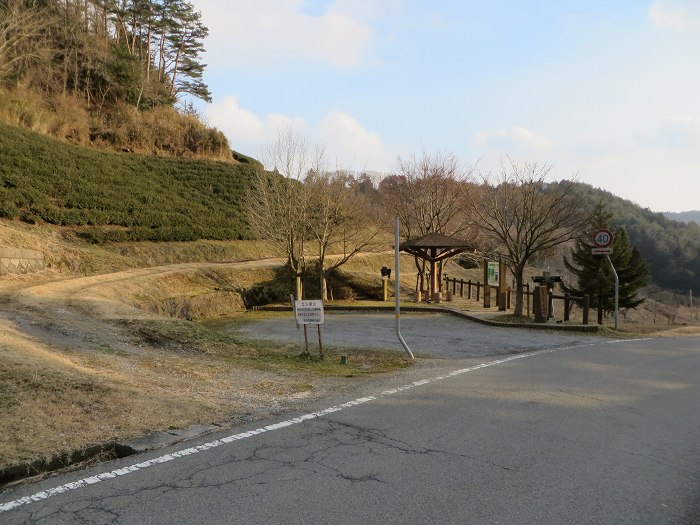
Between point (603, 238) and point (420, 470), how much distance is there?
48.5 feet

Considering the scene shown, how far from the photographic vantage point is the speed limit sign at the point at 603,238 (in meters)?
16.7

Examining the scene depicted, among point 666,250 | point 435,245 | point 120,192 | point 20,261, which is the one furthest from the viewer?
point 666,250

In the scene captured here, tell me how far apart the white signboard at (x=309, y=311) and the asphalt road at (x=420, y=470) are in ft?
9.69

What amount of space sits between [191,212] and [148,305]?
71.1ft

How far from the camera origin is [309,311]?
32.3 ft

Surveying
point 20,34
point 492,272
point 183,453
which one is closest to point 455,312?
point 492,272

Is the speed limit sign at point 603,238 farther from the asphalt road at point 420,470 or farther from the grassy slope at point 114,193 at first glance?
the grassy slope at point 114,193

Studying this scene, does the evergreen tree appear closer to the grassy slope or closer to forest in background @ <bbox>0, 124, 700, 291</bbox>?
forest in background @ <bbox>0, 124, 700, 291</bbox>

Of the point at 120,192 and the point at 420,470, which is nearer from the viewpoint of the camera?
the point at 420,470

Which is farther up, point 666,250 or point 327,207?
point 666,250

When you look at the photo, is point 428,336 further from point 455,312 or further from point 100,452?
point 100,452

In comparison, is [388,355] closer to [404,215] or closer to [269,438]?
[269,438]

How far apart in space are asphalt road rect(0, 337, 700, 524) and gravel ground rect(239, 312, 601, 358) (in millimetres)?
5185

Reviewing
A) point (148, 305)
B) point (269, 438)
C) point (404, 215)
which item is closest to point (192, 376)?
point (269, 438)
